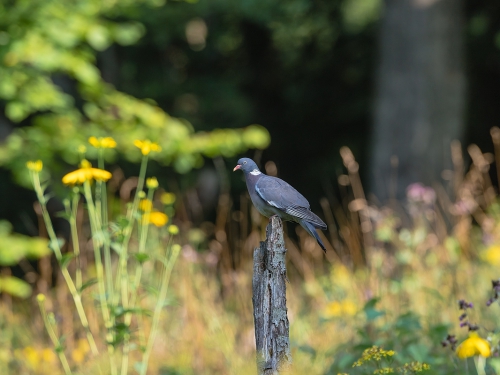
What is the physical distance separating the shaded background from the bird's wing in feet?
12.9

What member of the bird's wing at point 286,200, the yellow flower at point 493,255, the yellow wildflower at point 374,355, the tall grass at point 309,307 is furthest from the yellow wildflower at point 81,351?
the yellow flower at point 493,255

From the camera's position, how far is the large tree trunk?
851 centimetres

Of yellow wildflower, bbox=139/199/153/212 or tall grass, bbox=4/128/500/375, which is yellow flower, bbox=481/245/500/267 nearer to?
tall grass, bbox=4/128/500/375

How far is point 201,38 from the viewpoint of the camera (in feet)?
44.5

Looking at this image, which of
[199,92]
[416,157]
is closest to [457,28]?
[416,157]

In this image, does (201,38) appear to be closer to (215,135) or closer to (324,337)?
(215,135)

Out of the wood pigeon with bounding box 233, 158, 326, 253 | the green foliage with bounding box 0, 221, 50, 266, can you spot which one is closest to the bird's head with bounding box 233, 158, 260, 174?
the wood pigeon with bounding box 233, 158, 326, 253

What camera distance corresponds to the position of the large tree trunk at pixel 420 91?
8508mm

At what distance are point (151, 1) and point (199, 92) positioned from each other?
Result: 575 cm

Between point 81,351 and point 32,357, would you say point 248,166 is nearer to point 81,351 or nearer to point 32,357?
point 81,351

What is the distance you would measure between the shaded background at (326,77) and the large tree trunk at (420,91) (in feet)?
0.04

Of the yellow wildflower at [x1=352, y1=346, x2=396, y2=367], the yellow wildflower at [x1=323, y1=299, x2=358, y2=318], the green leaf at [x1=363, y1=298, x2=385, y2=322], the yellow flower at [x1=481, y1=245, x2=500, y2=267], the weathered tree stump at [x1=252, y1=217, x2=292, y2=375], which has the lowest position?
the yellow wildflower at [x1=352, y1=346, x2=396, y2=367]

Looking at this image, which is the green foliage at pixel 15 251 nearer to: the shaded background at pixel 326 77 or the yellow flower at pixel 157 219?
the shaded background at pixel 326 77

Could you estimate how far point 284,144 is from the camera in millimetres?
14359
